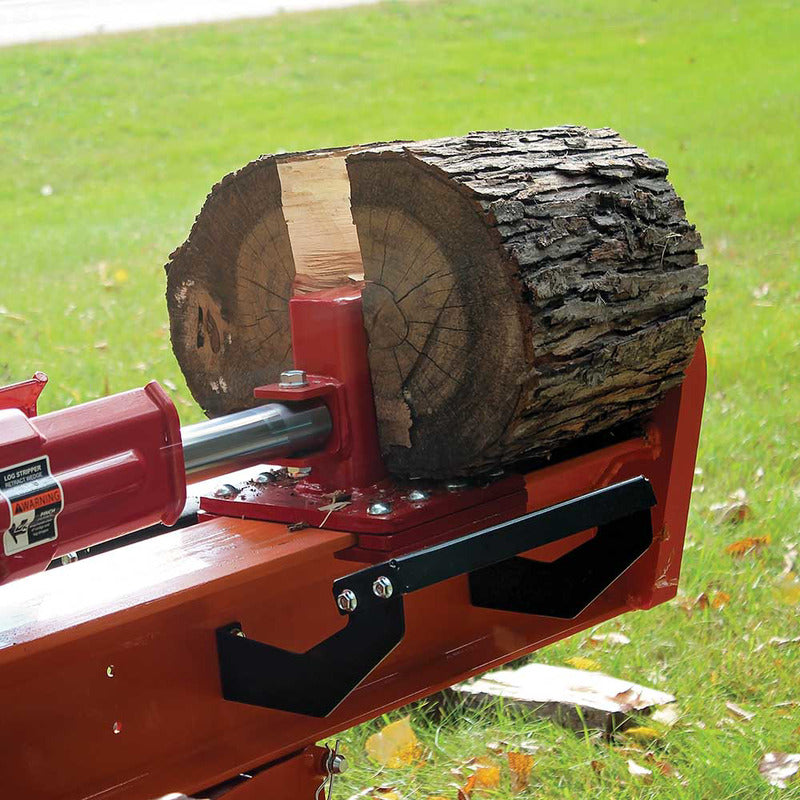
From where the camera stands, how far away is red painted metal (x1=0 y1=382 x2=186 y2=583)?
1.56 meters

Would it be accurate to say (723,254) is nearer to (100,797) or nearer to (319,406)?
(319,406)

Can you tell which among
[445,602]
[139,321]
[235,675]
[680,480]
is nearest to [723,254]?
[139,321]

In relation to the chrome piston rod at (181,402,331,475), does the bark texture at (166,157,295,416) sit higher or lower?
higher

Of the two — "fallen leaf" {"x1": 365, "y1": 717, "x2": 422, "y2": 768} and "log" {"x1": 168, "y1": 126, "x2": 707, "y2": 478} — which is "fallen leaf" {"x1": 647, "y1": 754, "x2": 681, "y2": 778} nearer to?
"fallen leaf" {"x1": 365, "y1": 717, "x2": 422, "y2": 768}

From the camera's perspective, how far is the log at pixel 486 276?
1905 mm

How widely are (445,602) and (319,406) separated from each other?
43cm

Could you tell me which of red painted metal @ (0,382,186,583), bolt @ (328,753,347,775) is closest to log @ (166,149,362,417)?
red painted metal @ (0,382,186,583)

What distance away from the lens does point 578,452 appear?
228cm

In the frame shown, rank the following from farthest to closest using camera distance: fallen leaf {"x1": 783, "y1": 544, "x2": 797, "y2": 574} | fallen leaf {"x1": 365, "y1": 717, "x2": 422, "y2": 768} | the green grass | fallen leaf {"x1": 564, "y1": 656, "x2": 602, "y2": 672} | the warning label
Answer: fallen leaf {"x1": 783, "y1": 544, "x2": 797, "y2": 574} < fallen leaf {"x1": 564, "y1": 656, "x2": 602, "y2": 672} < the green grass < fallen leaf {"x1": 365, "y1": 717, "x2": 422, "y2": 768} < the warning label

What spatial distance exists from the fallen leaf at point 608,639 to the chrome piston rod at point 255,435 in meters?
1.31

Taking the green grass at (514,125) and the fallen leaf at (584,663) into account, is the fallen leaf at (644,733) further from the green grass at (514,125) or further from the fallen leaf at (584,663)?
the fallen leaf at (584,663)

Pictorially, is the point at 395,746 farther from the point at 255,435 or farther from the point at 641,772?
the point at 255,435

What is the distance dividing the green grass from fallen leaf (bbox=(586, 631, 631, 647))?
0.03 metres

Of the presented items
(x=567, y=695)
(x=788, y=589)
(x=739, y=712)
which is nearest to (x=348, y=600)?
(x=567, y=695)
